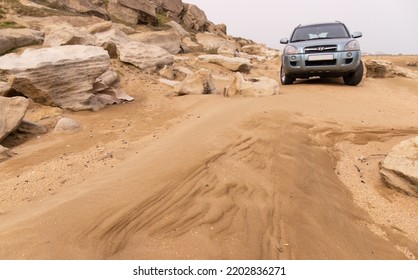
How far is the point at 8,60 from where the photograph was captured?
6.54 meters

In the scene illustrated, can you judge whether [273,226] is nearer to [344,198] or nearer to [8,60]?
[344,198]

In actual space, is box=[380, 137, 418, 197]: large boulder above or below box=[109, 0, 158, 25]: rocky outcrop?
below

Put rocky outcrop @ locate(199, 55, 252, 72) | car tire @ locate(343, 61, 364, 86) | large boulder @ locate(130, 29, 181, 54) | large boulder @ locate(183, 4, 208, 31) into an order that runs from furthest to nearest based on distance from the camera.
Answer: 1. large boulder @ locate(183, 4, 208, 31)
2. large boulder @ locate(130, 29, 181, 54)
3. rocky outcrop @ locate(199, 55, 252, 72)
4. car tire @ locate(343, 61, 364, 86)

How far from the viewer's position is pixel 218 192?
9.38 feet

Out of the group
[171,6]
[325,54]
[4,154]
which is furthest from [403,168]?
[171,6]

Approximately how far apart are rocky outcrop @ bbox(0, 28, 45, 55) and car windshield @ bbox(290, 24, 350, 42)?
28.1 ft

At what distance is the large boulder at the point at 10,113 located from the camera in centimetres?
509

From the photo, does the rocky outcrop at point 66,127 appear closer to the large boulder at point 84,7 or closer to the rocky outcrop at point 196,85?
the rocky outcrop at point 196,85

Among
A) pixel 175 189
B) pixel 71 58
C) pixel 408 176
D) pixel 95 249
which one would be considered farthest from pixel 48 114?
pixel 408 176

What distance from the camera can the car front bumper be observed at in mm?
8211

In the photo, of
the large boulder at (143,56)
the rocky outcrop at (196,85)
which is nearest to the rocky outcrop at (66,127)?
the rocky outcrop at (196,85)

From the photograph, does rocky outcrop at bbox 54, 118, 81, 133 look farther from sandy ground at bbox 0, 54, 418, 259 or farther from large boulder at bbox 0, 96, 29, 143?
large boulder at bbox 0, 96, 29, 143

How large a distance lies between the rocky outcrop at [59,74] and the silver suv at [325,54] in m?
4.57

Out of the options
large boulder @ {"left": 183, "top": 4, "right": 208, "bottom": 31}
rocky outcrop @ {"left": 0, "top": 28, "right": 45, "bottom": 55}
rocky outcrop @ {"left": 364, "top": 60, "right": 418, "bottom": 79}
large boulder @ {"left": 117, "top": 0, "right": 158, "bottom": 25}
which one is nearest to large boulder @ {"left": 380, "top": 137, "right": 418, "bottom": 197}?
rocky outcrop @ {"left": 364, "top": 60, "right": 418, "bottom": 79}
